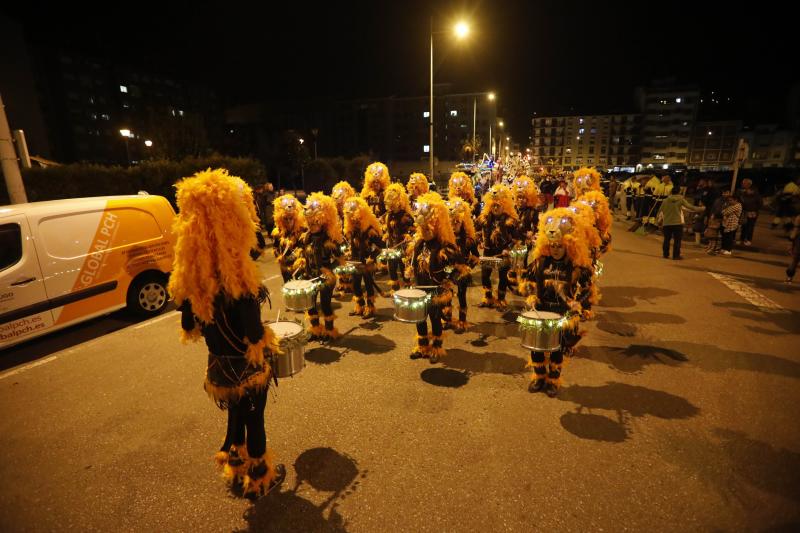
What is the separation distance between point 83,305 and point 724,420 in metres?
8.69

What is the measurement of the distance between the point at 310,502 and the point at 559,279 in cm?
333

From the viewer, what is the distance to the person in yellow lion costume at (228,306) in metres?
2.94

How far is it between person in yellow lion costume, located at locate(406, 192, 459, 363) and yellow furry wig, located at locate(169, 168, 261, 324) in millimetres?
2993

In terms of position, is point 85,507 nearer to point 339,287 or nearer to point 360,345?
point 360,345

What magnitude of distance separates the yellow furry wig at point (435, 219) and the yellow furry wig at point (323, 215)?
4.93 ft

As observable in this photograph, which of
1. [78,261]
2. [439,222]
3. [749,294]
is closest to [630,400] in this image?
[439,222]

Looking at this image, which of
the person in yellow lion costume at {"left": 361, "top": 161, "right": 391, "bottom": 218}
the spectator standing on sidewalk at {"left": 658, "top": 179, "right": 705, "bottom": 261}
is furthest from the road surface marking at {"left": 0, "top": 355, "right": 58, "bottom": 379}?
the spectator standing on sidewalk at {"left": 658, "top": 179, "right": 705, "bottom": 261}

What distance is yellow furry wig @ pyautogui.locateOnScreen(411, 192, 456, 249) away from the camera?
5.66 meters

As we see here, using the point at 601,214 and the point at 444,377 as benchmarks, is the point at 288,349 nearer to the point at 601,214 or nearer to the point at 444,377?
the point at 444,377

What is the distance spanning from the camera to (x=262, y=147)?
2506 inches

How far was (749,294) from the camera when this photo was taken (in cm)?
833

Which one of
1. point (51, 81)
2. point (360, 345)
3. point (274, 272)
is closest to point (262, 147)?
point (51, 81)

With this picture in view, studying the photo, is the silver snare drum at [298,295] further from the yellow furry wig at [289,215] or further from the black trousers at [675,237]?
the black trousers at [675,237]

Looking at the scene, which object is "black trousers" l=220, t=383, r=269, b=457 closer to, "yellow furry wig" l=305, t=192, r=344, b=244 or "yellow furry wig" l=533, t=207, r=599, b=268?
"yellow furry wig" l=533, t=207, r=599, b=268
